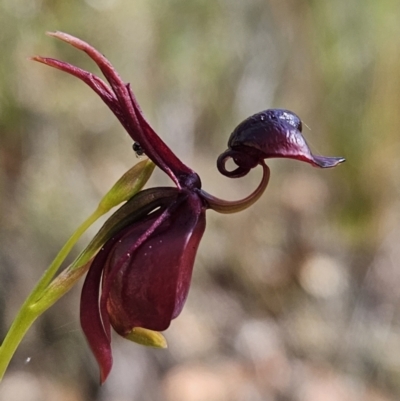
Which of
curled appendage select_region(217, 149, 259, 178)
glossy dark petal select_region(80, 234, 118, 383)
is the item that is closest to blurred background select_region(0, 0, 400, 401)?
glossy dark petal select_region(80, 234, 118, 383)

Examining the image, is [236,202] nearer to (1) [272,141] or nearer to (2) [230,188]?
(1) [272,141]

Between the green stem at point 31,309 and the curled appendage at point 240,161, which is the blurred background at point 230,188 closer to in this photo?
the green stem at point 31,309

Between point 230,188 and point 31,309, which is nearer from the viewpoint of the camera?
point 31,309

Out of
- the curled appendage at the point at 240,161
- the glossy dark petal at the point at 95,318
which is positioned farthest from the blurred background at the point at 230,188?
the curled appendage at the point at 240,161

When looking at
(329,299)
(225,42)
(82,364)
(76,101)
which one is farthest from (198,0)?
(82,364)

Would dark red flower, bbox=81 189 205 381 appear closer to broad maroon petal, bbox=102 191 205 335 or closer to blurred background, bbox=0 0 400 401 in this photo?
broad maroon petal, bbox=102 191 205 335

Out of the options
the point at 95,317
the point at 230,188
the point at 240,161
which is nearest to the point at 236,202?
the point at 240,161

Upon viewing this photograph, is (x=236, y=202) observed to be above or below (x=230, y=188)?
above

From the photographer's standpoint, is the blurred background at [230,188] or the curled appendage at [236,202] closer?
the curled appendage at [236,202]
